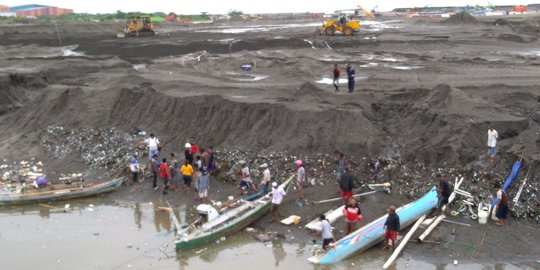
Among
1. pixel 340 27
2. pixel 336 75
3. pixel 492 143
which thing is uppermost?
pixel 340 27

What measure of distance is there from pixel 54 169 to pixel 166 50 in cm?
2364

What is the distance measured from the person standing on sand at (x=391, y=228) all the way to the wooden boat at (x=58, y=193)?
9.31 m

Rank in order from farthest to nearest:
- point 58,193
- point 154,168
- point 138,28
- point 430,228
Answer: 1. point 138,28
2. point 154,168
3. point 58,193
4. point 430,228

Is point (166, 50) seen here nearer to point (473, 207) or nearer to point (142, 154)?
point (142, 154)

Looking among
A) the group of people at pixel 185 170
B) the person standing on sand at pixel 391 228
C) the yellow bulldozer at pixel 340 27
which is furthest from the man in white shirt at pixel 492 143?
the yellow bulldozer at pixel 340 27

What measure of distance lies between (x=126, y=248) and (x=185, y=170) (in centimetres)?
331

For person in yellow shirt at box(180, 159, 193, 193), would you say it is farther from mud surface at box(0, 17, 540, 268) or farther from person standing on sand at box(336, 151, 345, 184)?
person standing on sand at box(336, 151, 345, 184)

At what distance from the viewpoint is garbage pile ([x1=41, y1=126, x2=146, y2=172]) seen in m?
19.3

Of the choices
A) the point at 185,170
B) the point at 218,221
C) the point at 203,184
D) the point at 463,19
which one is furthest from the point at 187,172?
the point at 463,19

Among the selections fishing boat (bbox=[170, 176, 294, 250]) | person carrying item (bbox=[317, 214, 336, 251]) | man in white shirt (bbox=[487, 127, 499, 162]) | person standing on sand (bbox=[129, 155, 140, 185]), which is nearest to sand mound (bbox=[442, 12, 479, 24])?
man in white shirt (bbox=[487, 127, 499, 162])

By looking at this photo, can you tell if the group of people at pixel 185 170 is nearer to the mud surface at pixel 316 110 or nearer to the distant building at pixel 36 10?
the mud surface at pixel 316 110

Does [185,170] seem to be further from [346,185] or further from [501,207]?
[501,207]

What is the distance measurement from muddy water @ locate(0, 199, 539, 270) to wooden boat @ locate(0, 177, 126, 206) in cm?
41

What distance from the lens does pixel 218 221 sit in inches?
540
